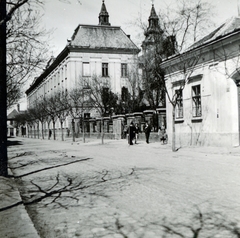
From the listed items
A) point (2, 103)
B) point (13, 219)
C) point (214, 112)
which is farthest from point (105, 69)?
point (13, 219)

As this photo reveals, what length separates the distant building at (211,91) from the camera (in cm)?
1560

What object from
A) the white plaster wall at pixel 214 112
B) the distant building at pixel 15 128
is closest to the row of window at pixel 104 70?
the white plaster wall at pixel 214 112

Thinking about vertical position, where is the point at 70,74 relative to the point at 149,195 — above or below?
above

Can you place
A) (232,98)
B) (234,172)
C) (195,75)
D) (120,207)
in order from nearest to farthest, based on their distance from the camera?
(120,207) → (234,172) → (232,98) → (195,75)

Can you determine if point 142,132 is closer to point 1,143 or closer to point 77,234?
point 1,143

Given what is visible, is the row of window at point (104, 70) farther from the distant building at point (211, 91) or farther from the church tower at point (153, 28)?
the distant building at point (211, 91)

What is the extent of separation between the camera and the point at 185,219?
4.57m

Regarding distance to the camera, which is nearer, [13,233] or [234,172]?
[13,233]

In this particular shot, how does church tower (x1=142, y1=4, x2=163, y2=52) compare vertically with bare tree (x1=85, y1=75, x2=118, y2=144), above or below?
above

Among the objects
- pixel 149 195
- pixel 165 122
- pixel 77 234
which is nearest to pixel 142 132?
pixel 165 122

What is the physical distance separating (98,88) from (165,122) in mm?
17527

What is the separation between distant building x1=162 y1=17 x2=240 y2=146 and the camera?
15602 millimetres

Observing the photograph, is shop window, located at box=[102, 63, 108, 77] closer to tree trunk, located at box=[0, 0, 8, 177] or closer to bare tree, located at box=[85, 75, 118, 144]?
bare tree, located at box=[85, 75, 118, 144]

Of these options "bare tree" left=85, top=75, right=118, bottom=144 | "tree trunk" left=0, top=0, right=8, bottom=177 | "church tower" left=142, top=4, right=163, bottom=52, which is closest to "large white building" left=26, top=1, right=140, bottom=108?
"bare tree" left=85, top=75, right=118, bottom=144
